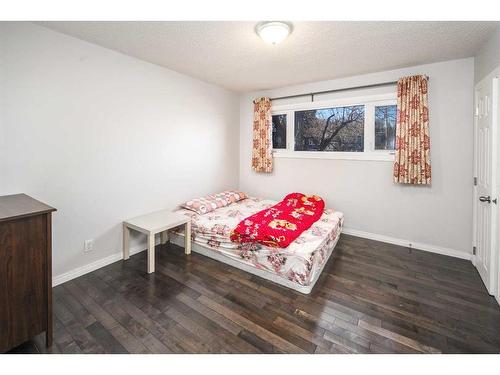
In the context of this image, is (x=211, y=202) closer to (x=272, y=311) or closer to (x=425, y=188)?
(x=272, y=311)

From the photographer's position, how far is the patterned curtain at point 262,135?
4.14 m

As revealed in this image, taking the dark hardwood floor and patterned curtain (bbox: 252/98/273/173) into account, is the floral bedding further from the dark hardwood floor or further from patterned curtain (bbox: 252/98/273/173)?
patterned curtain (bbox: 252/98/273/173)

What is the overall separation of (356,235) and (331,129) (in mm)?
1671

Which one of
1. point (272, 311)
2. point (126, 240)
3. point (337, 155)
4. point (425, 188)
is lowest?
point (272, 311)

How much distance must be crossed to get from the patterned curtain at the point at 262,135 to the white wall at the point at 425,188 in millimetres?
382

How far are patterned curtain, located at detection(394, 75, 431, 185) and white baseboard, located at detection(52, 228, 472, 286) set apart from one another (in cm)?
83

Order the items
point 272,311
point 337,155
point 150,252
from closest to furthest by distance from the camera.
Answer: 1. point 272,311
2. point 150,252
3. point 337,155

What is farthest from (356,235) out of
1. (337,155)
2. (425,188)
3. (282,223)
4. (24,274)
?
(24,274)

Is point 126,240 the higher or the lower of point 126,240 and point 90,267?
the higher

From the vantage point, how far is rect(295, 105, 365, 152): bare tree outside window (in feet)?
11.6

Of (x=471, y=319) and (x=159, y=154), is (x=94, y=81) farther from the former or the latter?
(x=471, y=319)

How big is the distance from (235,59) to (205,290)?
254cm

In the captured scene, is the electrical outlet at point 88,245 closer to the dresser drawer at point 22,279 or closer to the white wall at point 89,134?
the white wall at point 89,134

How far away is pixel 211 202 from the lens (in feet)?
11.6
